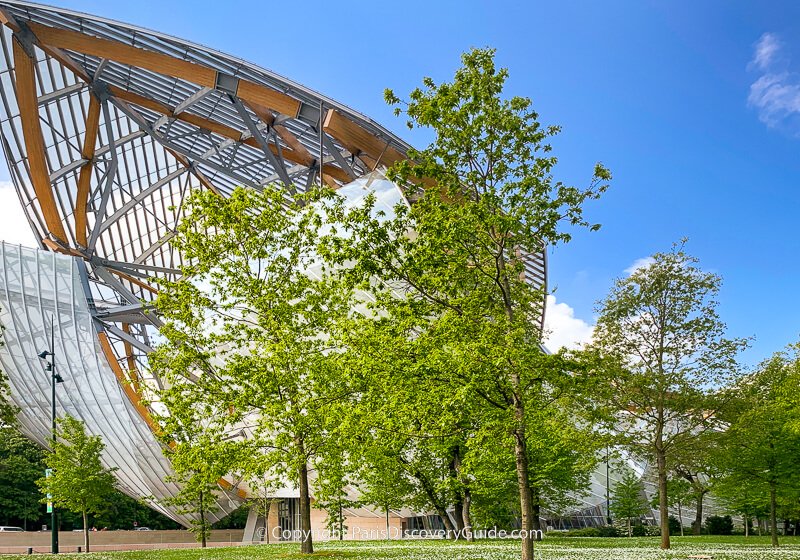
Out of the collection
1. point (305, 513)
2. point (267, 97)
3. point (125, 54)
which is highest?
point (125, 54)

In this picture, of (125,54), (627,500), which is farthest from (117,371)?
(627,500)

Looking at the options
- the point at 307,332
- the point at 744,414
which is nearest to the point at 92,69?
the point at 307,332

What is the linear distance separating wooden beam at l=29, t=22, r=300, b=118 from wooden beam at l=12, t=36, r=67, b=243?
65.4 inches

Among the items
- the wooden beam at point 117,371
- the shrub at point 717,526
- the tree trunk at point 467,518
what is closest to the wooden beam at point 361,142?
the tree trunk at point 467,518

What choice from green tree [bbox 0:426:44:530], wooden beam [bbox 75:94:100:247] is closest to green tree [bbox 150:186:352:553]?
wooden beam [bbox 75:94:100:247]

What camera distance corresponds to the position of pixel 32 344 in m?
42.8

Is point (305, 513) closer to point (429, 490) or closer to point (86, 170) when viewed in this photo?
point (429, 490)

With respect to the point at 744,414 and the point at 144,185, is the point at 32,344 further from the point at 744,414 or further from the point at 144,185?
the point at 744,414

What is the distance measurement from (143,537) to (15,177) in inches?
1096

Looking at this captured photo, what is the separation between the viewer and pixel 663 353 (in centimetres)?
2444

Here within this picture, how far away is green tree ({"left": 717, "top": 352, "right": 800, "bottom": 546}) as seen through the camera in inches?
956

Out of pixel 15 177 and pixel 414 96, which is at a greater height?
pixel 15 177

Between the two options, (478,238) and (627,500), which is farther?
(627,500)

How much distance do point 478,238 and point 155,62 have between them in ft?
75.9
